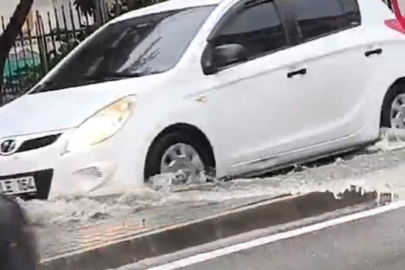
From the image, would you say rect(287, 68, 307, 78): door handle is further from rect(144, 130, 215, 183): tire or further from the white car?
rect(144, 130, 215, 183): tire

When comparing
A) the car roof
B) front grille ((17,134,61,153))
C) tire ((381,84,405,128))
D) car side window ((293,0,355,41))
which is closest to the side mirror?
the car roof

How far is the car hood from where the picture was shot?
784 centimetres

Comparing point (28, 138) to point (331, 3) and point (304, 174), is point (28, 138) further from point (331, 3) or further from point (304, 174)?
point (331, 3)

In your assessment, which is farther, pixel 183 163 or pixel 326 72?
pixel 326 72

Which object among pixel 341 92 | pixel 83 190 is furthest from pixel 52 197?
pixel 341 92

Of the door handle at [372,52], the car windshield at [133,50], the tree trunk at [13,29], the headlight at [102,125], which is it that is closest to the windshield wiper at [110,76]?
the car windshield at [133,50]

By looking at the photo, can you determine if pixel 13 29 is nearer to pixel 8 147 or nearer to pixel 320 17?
pixel 320 17

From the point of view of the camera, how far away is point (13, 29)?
45.4 ft

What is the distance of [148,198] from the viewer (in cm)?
778

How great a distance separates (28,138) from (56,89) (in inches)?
40.6

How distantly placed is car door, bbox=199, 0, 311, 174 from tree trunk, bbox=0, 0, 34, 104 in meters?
5.50

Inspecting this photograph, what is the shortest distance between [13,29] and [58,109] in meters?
6.04

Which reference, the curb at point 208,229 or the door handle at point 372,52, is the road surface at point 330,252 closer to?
the curb at point 208,229

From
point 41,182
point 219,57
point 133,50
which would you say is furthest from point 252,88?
point 41,182
